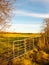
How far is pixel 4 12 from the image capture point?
1190cm

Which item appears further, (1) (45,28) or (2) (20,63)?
(1) (45,28)

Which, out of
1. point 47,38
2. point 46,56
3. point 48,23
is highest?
point 48,23

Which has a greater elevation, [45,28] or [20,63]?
[45,28]

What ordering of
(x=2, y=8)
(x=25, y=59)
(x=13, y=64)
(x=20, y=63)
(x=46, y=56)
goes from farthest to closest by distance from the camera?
(x=46, y=56)
(x=25, y=59)
(x=20, y=63)
(x=13, y=64)
(x=2, y=8)

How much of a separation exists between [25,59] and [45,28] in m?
10.6

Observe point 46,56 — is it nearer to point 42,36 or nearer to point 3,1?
point 42,36

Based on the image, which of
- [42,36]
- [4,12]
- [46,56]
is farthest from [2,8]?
[42,36]

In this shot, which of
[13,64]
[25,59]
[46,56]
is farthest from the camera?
[46,56]

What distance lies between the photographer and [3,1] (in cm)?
1187

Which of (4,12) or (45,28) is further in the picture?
(45,28)

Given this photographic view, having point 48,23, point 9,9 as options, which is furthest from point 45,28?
point 9,9

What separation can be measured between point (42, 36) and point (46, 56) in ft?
11.8

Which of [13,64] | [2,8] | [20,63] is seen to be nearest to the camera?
[2,8]

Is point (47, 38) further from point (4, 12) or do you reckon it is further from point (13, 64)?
point (4, 12)
